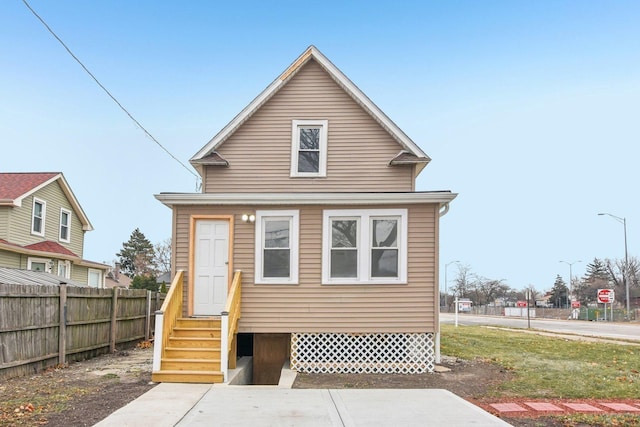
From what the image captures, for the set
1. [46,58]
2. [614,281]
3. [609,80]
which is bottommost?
[614,281]

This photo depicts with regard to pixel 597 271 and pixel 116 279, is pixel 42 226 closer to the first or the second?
pixel 116 279

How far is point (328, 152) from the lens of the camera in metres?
12.3

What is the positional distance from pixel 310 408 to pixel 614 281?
86.2 metres

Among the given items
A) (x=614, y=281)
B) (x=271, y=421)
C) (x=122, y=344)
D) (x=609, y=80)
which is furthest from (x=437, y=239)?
(x=614, y=281)

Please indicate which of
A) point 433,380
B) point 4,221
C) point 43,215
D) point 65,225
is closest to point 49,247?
point 43,215

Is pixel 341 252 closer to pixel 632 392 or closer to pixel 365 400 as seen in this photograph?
pixel 365 400

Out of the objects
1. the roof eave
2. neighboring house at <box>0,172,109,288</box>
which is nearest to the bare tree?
neighboring house at <box>0,172,109,288</box>

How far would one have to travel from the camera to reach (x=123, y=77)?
17828 millimetres

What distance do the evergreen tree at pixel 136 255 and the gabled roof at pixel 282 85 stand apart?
55.8 meters

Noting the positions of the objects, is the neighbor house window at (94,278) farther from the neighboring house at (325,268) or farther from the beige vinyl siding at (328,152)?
the neighboring house at (325,268)

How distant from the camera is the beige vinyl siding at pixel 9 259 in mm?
19359

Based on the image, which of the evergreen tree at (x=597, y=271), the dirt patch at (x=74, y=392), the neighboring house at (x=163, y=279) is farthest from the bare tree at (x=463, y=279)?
the dirt patch at (x=74, y=392)

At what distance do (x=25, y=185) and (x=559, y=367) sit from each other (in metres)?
20.8

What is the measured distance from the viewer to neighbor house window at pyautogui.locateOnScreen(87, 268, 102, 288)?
2731cm
